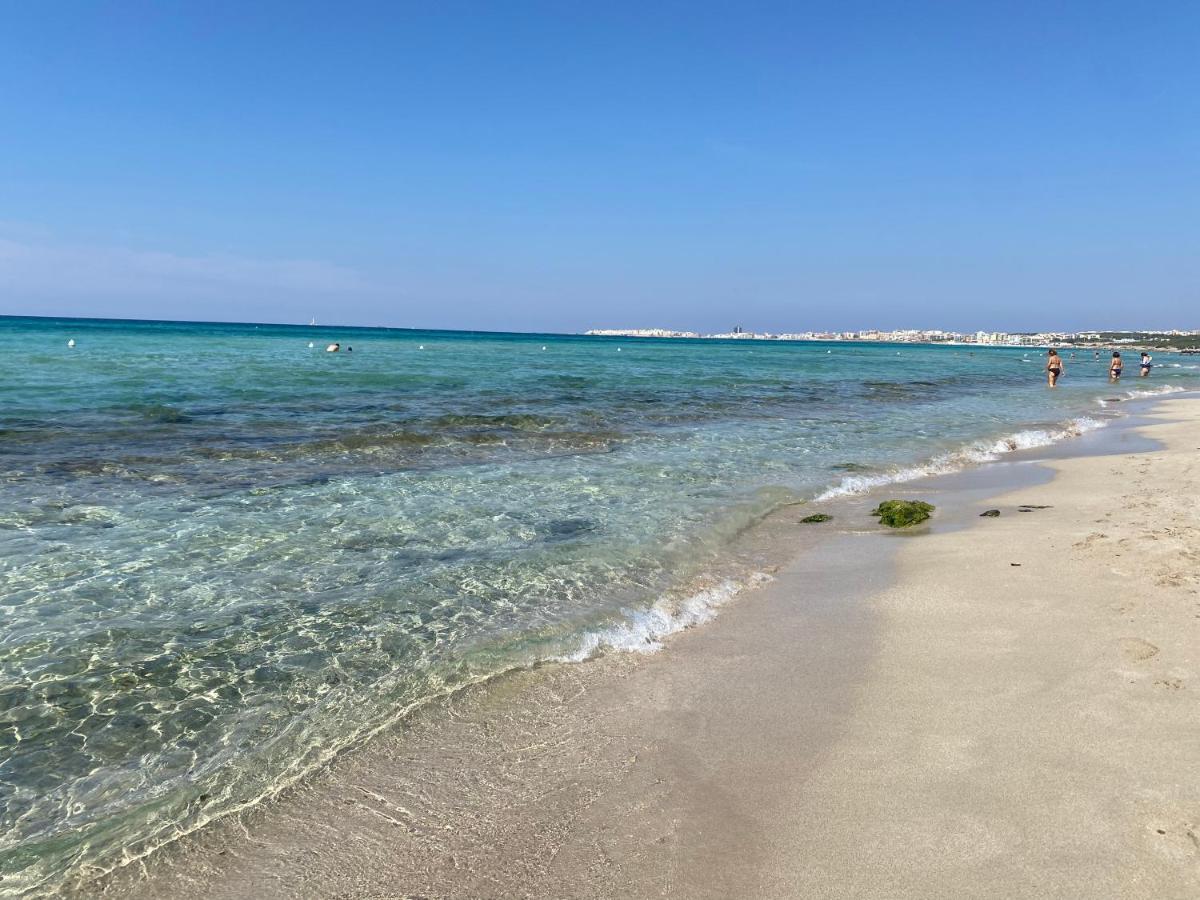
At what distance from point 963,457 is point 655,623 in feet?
37.1

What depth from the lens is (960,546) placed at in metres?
7.99

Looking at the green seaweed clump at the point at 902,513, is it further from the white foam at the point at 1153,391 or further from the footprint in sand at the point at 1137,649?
the white foam at the point at 1153,391

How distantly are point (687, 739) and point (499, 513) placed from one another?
5.47 m

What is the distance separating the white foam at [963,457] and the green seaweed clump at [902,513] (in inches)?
52.4

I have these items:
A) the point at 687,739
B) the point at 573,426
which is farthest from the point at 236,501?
the point at 573,426

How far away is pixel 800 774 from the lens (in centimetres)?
372

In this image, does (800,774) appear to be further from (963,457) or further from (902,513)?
(963,457)

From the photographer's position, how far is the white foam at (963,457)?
11.6 m

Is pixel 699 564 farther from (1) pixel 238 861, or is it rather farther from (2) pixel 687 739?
(1) pixel 238 861

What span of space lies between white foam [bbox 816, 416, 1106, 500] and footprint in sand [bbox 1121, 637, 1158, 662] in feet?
18.5

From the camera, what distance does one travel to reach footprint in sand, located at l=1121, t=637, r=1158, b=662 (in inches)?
191

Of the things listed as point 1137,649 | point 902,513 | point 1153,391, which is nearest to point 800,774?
point 1137,649

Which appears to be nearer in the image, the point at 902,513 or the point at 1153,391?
the point at 902,513

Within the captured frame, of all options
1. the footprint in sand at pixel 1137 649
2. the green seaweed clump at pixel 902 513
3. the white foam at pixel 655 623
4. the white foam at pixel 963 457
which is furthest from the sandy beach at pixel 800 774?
the white foam at pixel 963 457
